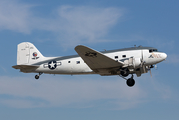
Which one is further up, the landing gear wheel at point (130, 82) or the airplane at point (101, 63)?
the airplane at point (101, 63)

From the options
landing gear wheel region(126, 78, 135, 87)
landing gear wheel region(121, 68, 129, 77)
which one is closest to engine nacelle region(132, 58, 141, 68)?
landing gear wheel region(121, 68, 129, 77)

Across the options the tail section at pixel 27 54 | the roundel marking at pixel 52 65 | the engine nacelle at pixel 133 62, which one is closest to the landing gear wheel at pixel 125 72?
the engine nacelle at pixel 133 62

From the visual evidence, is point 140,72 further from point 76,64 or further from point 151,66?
point 76,64

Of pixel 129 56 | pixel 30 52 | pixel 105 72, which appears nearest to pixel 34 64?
pixel 30 52

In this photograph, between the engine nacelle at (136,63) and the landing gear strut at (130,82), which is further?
the landing gear strut at (130,82)

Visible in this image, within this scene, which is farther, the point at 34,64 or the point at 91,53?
the point at 34,64

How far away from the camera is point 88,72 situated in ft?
67.1

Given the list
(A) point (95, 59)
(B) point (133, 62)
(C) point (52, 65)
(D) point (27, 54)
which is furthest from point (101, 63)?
(D) point (27, 54)

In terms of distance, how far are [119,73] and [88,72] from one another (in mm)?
2371

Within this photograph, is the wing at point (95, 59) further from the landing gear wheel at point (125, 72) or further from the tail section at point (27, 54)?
the tail section at point (27, 54)

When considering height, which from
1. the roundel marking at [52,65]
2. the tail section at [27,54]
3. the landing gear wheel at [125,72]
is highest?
the tail section at [27,54]

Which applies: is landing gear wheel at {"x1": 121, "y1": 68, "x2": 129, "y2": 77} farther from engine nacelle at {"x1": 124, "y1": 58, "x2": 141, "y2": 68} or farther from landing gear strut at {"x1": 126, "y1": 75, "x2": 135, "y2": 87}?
landing gear strut at {"x1": 126, "y1": 75, "x2": 135, "y2": 87}

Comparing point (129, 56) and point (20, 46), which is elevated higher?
point (20, 46)

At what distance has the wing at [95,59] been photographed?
685 inches
